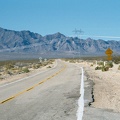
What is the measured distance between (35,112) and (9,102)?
280 centimetres

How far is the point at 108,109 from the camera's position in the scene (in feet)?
34.3

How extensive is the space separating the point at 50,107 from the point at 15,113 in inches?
58.3

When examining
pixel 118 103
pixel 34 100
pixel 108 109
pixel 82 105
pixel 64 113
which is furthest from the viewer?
pixel 34 100

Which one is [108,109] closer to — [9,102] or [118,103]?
[118,103]

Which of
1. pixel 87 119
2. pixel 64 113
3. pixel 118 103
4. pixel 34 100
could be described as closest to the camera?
pixel 87 119

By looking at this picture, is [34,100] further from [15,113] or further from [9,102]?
[15,113]

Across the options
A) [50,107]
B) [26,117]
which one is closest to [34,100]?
[50,107]

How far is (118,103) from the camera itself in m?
11.9

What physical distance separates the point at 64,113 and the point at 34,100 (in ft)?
11.1

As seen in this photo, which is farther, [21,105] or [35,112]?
[21,105]

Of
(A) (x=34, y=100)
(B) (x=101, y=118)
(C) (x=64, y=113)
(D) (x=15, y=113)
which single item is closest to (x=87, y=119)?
(B) (x=101, y=118)

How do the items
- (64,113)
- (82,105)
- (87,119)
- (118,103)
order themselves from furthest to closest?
(118,103), (82,105), (64,113), (87,119)

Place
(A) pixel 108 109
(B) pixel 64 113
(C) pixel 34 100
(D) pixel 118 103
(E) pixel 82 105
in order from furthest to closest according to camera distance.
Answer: (C) pixel 34 100
(D) pixel 118 103
(E) pixel 82 105
(A) pixel 108 109
(B) pixel 64 113

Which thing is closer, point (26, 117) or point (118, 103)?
point (26, 117)
